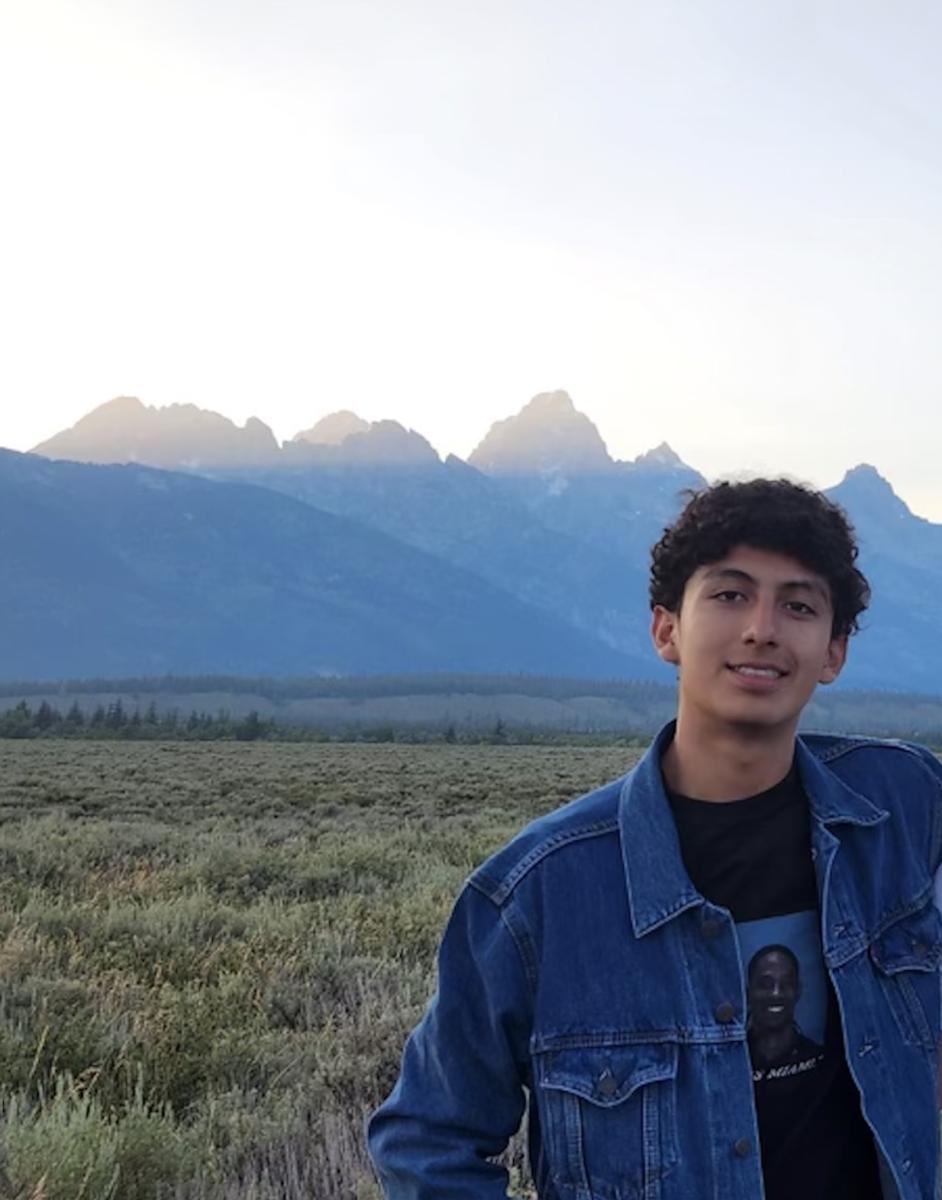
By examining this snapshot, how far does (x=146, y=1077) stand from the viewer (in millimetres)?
4035

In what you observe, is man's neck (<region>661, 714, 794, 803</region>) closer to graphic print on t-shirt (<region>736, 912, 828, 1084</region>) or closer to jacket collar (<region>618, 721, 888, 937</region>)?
jacket collar (<region>618, 721, 888, 937</region>)

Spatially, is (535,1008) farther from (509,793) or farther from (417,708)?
(417,708)

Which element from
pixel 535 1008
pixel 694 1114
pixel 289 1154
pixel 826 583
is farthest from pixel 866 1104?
pixel 289 1154

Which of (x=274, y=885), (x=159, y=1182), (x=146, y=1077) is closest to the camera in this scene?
(x=159, y=1182)

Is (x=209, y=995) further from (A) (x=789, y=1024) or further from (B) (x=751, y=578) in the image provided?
(B) (x=751, y=578)

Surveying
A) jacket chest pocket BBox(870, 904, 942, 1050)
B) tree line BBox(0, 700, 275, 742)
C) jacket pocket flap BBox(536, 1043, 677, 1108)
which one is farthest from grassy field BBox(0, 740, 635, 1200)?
tree line BBox(0, 700, 275, 742)

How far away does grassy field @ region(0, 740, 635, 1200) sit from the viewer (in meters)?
3.22

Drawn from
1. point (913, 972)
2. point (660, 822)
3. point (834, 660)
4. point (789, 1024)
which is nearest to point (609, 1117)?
point (789, 1024)

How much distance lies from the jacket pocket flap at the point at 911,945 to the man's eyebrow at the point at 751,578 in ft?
1.86

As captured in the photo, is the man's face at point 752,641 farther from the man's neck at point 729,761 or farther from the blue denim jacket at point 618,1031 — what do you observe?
the blue denim jacket at point 618,1031

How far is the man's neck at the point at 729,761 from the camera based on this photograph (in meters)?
1.81

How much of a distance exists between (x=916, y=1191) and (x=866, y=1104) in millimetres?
162

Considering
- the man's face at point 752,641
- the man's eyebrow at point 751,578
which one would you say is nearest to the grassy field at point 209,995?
the man's face at point 752,641

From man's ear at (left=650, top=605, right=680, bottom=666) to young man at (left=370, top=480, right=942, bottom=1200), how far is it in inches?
3.6
